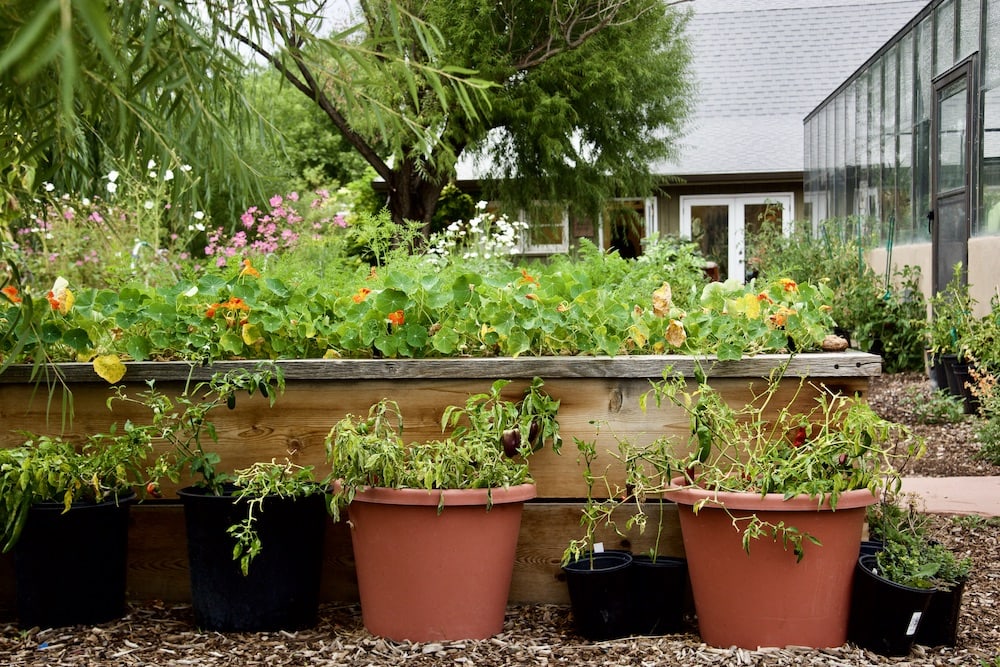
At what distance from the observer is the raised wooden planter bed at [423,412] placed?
2.55 m

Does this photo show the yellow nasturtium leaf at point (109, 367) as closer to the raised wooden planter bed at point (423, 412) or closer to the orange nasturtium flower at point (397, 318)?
the raised wooden planter bed at point (423, 412)

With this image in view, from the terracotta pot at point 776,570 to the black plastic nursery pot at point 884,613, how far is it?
0.03 m

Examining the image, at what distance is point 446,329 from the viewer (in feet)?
8.59

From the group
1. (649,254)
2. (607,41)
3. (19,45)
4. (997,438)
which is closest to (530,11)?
(607,41)

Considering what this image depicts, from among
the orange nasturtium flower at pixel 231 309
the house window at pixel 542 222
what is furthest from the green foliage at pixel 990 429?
the house window at pixel 542 222

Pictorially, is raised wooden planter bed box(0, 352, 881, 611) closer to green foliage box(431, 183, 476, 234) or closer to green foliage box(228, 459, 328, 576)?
green foliage box(228, 459, 328, 576)

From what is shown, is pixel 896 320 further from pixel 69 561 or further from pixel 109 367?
pixel 69 561

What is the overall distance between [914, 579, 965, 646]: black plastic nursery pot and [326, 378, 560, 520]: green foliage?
941mm

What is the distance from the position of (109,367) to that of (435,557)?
1.02m

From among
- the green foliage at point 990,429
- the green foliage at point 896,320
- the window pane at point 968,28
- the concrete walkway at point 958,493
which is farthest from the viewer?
the green foliage at point 896,320

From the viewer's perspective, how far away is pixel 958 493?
13.3ft

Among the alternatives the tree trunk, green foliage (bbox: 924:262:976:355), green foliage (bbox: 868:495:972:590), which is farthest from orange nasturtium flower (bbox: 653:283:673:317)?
the tree trunk

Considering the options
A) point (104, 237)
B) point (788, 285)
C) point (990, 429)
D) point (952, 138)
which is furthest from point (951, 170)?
point (104, 237)

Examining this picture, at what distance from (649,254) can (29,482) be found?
3.07 metres
